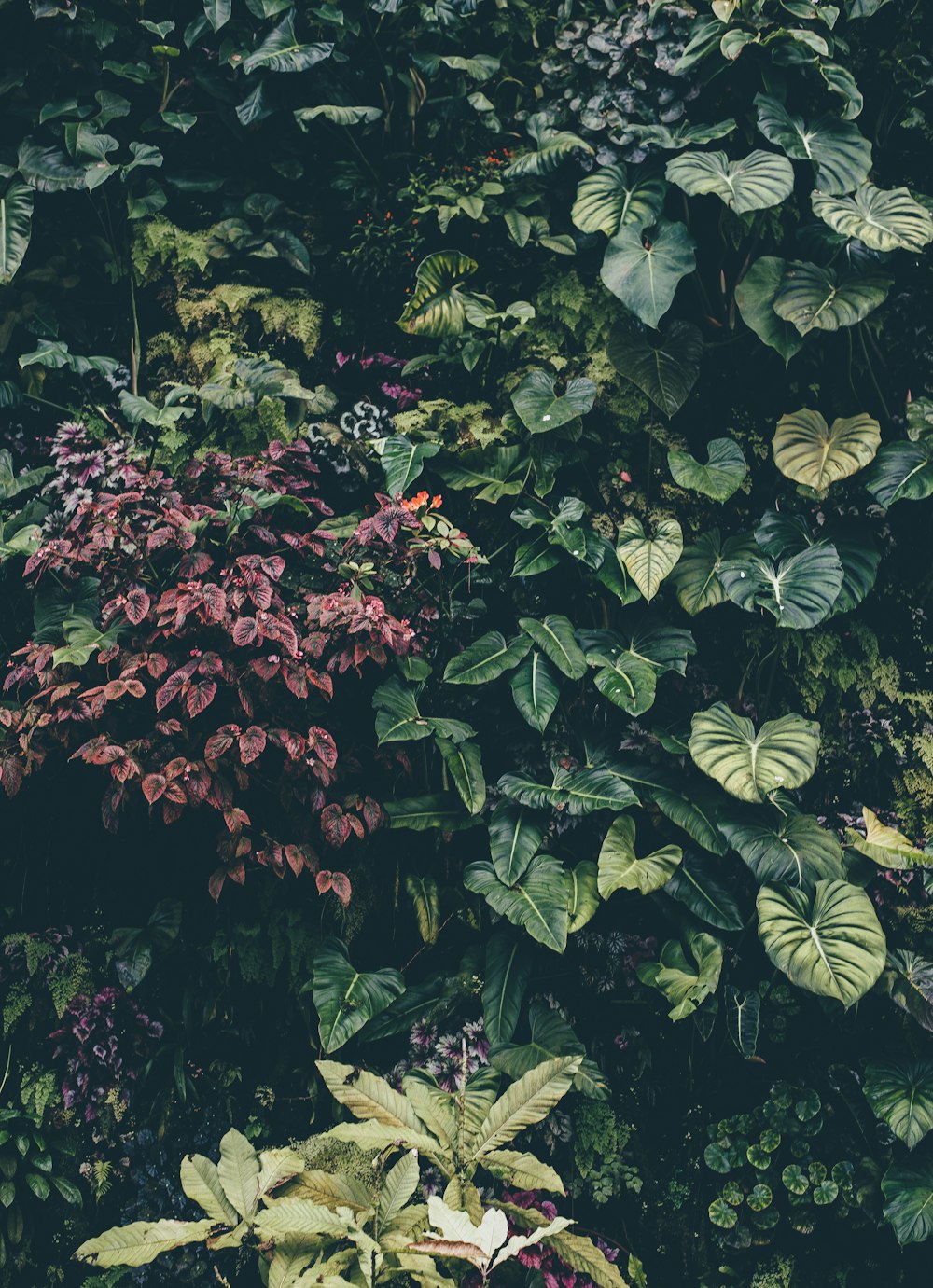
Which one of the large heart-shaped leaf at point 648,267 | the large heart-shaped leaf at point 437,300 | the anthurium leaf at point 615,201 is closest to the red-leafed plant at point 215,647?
the large heart-shaped leaf at point 437,300

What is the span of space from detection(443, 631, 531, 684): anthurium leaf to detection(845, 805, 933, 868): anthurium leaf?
119 centimetres

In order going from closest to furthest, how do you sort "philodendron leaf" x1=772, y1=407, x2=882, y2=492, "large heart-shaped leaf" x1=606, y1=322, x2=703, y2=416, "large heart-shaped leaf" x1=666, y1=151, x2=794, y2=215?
"large heart-shaped leaf" x1=666, y1=151, x2=794, y2=215 → "philodendron leaf" x1=772, y1=407, x2=882, y2=492 → "large heart-shaped leaf" x1=606, y1=322, x2=703, y2=416

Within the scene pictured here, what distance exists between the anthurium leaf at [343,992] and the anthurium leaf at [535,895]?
42cm

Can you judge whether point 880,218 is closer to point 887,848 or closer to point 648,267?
point 648,267

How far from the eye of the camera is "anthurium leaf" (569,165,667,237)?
3.41 metres

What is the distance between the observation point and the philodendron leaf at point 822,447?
327 cm

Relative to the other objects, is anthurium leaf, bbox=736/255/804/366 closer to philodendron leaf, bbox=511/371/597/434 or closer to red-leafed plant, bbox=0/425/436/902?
philodendron leaf, bbox=511/371/597/434

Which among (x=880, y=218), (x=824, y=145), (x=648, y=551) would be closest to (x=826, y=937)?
(x=648, y=551)

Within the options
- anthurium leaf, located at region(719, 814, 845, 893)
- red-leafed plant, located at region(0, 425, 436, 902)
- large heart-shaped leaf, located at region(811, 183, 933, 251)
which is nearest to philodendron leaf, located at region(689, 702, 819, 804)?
anthurium leaf, located at region(719, 814, 845, 893)

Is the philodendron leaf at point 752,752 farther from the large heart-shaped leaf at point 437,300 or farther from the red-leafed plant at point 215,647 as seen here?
the large heart-shaped leaf at point 437,300

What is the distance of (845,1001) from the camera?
2611 millimetres

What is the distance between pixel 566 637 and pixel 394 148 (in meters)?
2.16

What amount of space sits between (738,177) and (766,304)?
414mm

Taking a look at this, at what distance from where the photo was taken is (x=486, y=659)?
3.29 metres
